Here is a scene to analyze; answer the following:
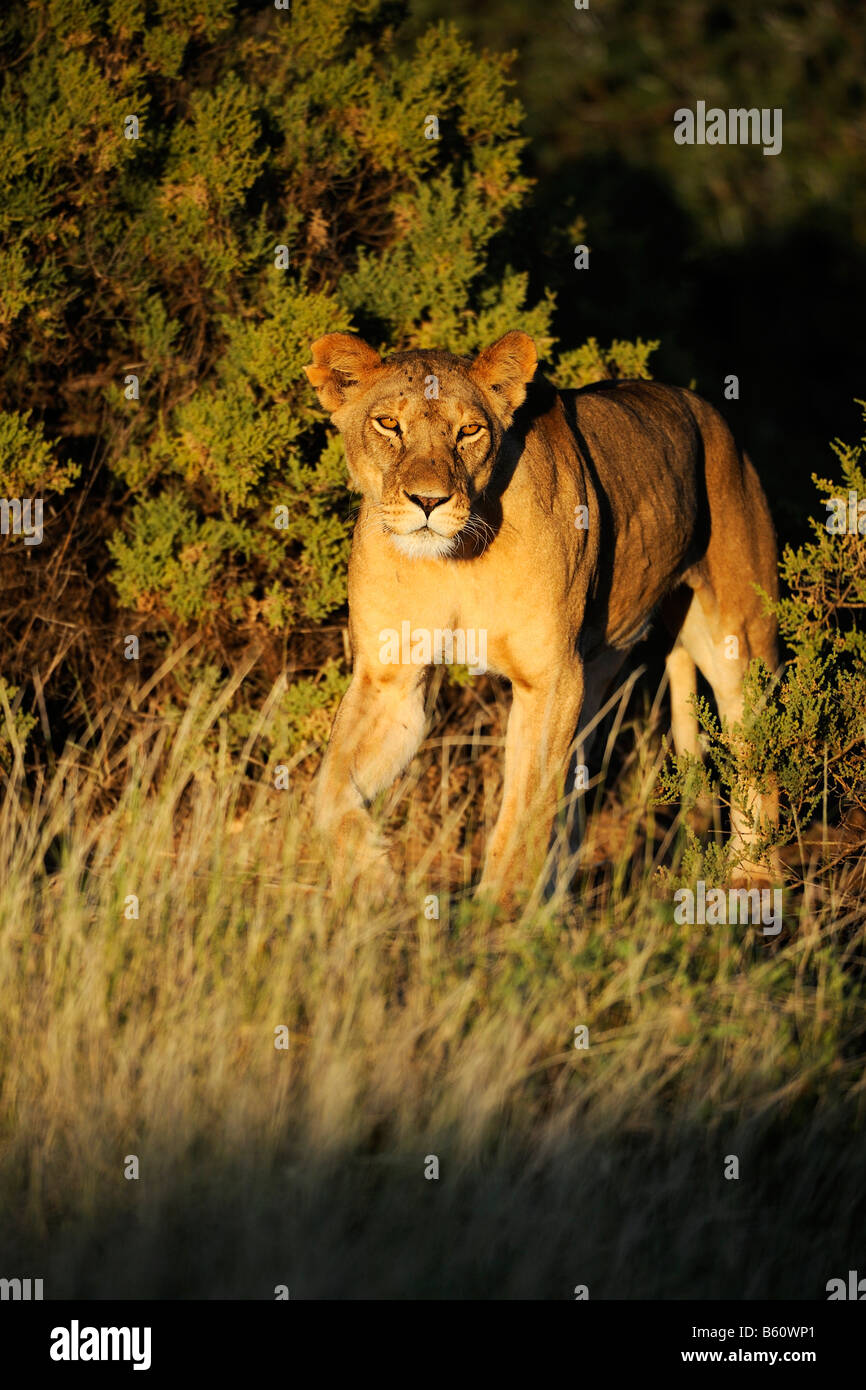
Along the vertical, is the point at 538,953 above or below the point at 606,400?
below

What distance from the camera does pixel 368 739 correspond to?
5.19 meters

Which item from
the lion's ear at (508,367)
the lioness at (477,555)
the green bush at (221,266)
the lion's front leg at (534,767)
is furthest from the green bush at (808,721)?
the green bush at (221,266)

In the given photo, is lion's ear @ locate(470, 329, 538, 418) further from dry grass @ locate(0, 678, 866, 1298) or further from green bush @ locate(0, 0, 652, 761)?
dry grass @ locate(0, 678, 866, 1298)

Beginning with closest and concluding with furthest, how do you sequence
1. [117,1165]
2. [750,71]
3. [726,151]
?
[117,1165] → [726,151] → [750,71]

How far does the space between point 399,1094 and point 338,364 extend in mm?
2431

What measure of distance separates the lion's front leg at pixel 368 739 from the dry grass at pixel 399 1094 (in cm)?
50

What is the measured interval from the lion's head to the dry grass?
2.91 ft

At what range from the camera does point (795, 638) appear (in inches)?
226

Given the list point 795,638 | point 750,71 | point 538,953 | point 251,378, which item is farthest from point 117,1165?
point 750,71

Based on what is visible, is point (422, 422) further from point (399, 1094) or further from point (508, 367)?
point (399, 1094)

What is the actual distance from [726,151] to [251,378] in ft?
22.8

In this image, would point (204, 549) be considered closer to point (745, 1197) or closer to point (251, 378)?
point (251, 378)

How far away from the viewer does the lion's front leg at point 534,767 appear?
4.90 metres

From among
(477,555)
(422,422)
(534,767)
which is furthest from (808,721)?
(422,422)
